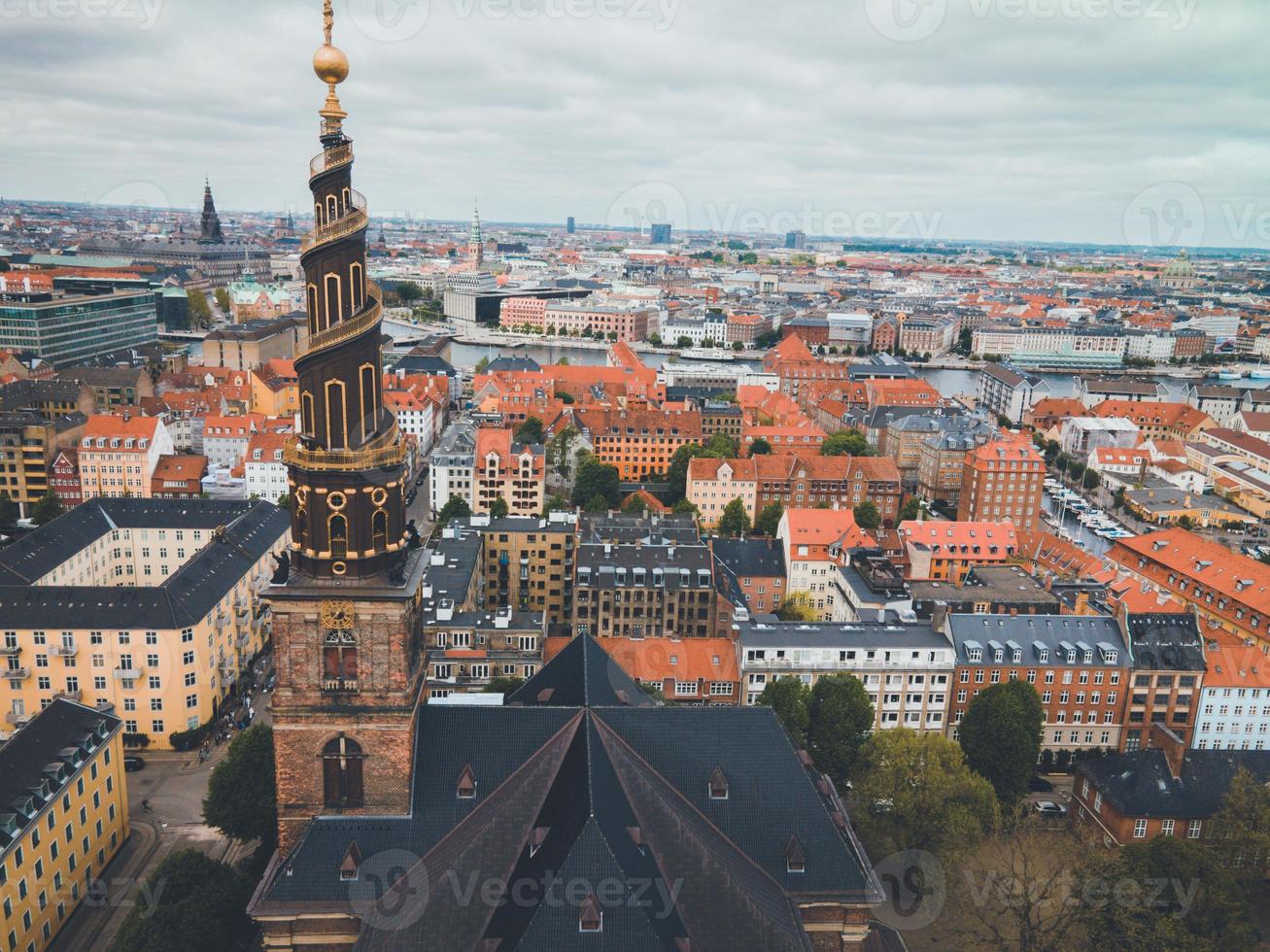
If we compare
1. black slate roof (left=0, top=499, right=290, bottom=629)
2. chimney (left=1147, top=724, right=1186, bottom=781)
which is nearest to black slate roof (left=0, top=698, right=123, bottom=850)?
black slate roof (left=0, top=499, right=290, bottom=629)

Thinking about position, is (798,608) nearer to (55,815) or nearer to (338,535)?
(55,815)

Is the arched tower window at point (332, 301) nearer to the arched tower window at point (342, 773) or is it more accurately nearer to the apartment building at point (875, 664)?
the arched tower window at point (342, 773)

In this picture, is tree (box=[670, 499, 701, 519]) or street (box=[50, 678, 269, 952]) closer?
street (box=[50, 678, 269, 952])

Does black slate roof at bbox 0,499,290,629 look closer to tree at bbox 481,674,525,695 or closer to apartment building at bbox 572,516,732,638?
tree at bbox 481,674,525,695

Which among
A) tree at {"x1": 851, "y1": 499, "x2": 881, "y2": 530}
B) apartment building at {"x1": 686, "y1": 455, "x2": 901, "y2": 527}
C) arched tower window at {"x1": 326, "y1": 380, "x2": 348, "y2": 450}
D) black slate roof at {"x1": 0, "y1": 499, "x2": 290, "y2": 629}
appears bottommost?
tree at {"x1": 851, "y1": 499, "x2": 881, "y2": 530}

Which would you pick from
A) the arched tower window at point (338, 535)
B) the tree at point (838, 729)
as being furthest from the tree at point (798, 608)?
the arched tower window at point (338, 535)
